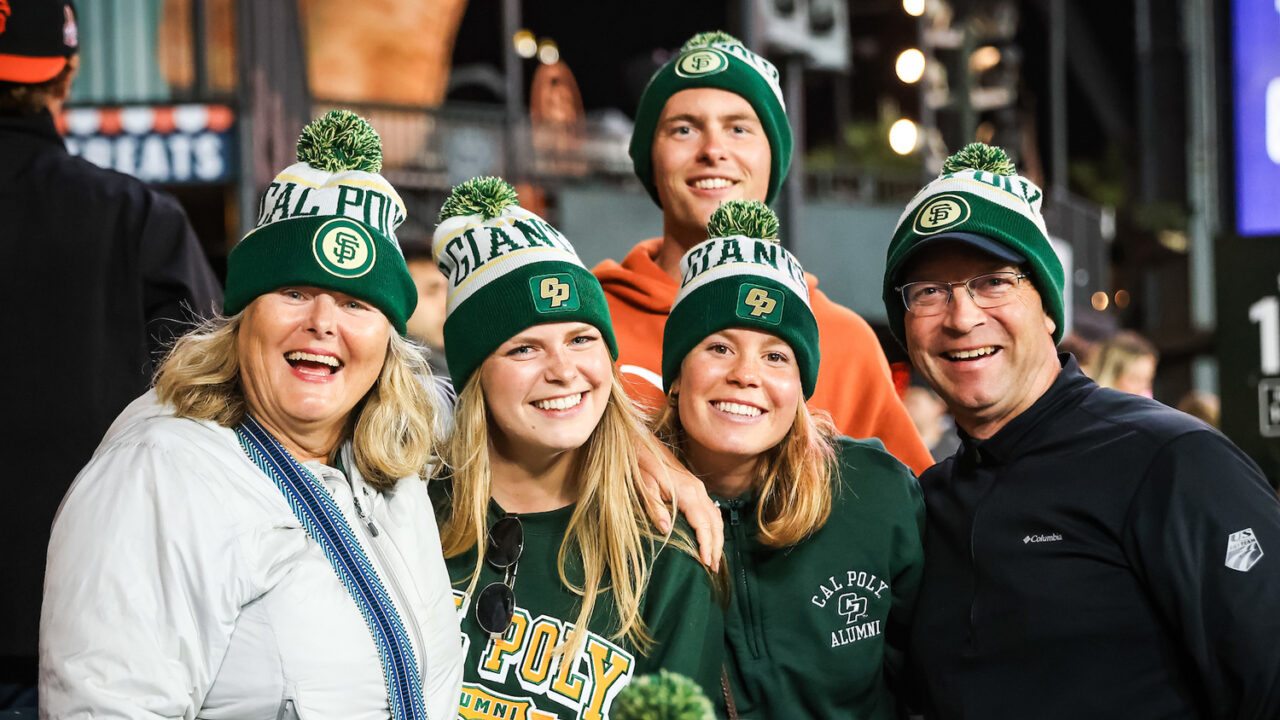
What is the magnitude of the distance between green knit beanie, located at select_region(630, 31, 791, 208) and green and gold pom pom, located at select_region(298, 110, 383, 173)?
1.37 m

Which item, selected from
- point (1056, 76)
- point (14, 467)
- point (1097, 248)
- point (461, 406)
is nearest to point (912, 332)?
point (461, 406)

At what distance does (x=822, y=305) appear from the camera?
12.3ft

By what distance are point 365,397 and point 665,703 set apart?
1.39 meters

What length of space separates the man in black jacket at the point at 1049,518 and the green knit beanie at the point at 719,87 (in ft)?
3.04

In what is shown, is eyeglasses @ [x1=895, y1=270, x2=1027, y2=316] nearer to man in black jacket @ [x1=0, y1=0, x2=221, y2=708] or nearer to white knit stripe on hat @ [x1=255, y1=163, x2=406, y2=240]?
white knit stripe on hat @ [x1=255, y1=163, x2=406, y2=240]

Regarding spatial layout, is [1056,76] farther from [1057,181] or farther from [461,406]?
[461,406]

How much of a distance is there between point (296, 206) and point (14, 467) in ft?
3.94

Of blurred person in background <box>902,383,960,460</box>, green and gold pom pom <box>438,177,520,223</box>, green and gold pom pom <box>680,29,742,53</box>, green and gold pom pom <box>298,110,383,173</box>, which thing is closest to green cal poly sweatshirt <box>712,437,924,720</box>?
green and gold pom pom <box>438,177,520,223</box>

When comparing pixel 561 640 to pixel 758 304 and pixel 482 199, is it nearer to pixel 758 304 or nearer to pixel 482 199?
pixel 758 304

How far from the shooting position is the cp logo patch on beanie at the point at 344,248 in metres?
2.54

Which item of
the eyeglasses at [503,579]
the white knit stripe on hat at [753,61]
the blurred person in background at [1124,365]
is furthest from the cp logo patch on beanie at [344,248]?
the blurred person in background at [1124,365]

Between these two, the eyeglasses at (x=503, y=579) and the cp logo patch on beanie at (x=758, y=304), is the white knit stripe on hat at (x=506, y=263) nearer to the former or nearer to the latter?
the cp logo patch on beanie at (x=758, y=304)

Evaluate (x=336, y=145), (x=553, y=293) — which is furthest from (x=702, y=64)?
(x=336, y=145)

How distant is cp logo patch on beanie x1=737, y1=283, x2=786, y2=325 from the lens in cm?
314
